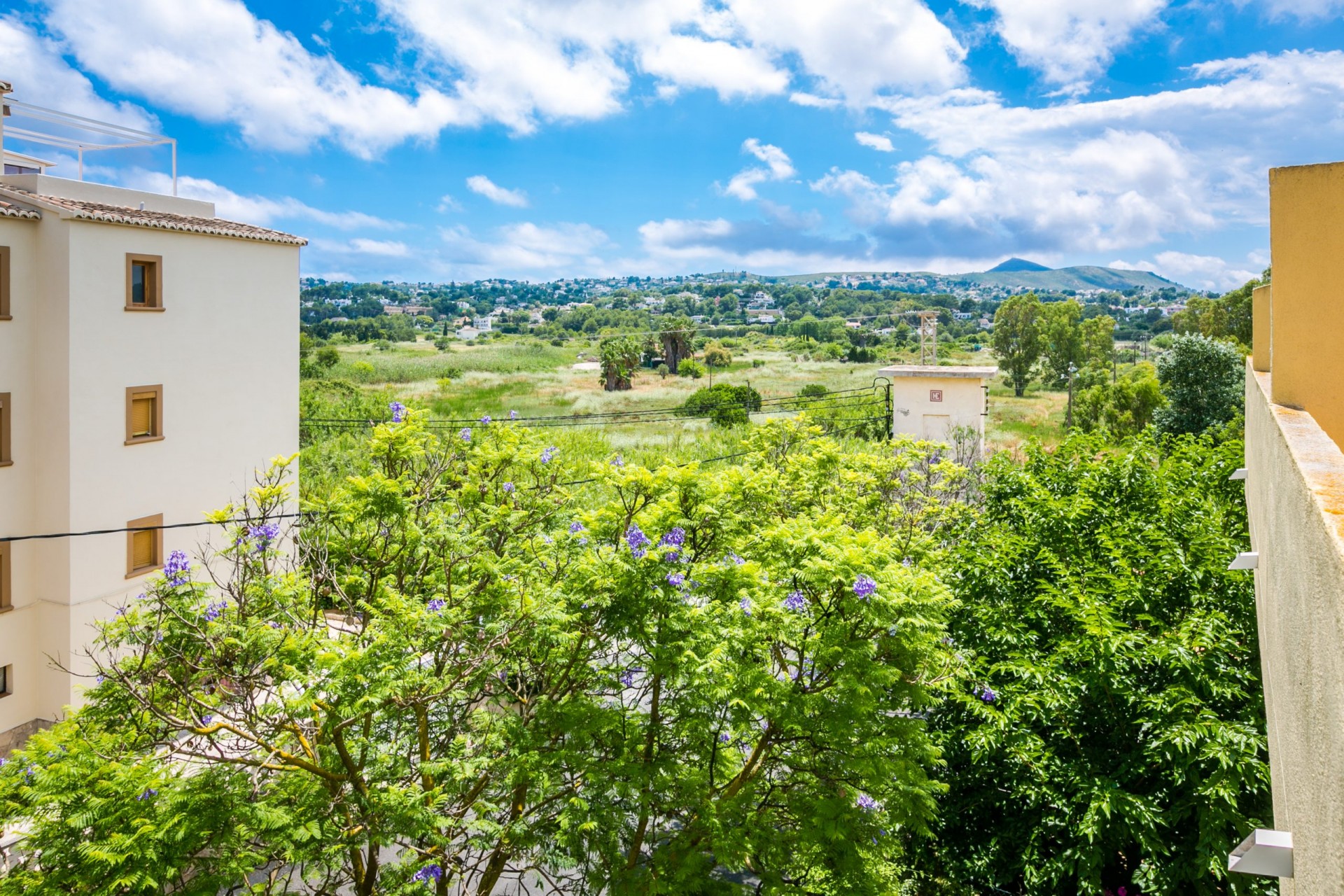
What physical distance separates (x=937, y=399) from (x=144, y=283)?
15822 mm

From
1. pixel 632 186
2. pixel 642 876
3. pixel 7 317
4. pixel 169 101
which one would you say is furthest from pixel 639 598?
pixel 632 186

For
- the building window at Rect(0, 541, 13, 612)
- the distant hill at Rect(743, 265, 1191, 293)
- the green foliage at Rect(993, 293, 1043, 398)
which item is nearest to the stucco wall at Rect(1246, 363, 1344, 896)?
the building window at Rect(0, 541, 13, 612)

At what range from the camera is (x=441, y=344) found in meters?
57.0

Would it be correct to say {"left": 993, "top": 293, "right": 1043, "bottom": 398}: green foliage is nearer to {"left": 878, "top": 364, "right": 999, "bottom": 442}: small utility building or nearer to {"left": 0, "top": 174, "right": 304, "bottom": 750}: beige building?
{"left": 878, "top": 364, "right": 999, "bottom": 442}: small utility building

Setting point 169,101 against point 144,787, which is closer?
point 144,787

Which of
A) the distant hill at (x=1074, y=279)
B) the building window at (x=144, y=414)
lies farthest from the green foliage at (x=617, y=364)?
the distant hill at (x=1074, y=279)

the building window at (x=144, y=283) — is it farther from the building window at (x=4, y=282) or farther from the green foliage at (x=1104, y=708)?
the green foliage at (x=1104, y=708)

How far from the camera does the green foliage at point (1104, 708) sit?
18.2 ft

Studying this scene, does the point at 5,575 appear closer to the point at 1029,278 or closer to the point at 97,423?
the point at 97,423

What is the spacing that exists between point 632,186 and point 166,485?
11043cm

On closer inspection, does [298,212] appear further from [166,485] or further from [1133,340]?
[166,485]

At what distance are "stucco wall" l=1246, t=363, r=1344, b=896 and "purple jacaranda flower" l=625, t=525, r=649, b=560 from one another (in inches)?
132

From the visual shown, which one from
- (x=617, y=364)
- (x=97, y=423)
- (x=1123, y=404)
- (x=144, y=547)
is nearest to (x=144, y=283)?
(x=97, y=423)

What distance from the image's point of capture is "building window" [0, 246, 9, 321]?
13430 millimetres
